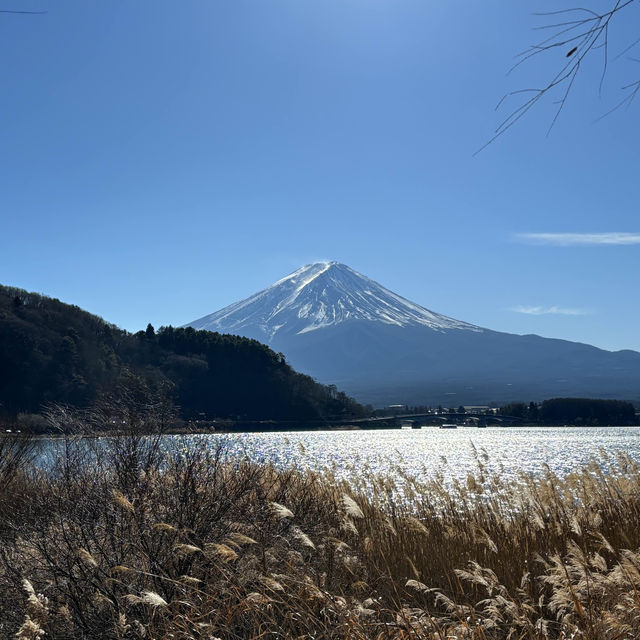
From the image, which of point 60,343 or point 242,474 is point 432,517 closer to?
point 242,474

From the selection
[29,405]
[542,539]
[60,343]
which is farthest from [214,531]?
[60,343]

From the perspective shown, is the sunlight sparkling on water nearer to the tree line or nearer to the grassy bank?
the grassy bank

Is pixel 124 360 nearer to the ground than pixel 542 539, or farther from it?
farther from it

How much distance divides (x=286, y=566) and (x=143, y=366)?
289 ft

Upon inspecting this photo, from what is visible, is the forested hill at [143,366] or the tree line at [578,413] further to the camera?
the tree line at [578,413]

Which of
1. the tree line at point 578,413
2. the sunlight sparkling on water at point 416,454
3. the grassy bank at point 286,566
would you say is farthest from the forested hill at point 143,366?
the grassy bank at point 286,566

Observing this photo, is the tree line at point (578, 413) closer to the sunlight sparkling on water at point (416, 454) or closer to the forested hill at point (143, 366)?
the sunlight sparkling on water at point (416, 454)

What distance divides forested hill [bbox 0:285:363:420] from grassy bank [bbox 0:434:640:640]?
69.7 m

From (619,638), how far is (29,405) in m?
80.8

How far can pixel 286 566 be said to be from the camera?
6.13 metres

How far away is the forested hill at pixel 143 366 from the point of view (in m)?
79.0

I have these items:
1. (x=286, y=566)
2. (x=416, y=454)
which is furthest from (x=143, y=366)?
Answer: (x=286, y=566)

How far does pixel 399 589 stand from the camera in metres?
6.81

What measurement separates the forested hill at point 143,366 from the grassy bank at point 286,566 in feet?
229
